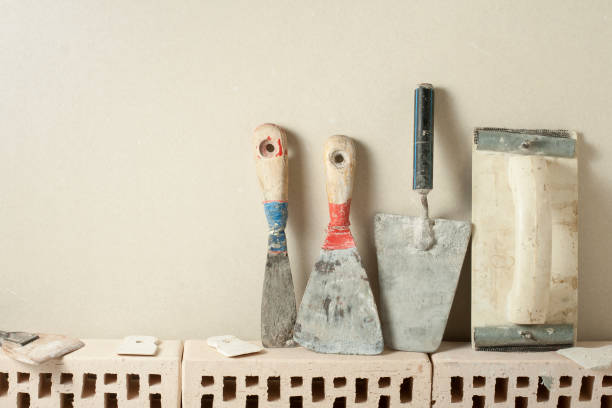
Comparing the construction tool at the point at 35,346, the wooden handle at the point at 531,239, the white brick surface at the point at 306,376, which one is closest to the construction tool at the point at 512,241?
the wooden handle at the point at 531,239

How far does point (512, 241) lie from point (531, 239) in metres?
0.07

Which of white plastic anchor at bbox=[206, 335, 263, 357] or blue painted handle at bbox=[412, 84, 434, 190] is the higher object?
blue painted handle at bbox=[412, 84, 434, 190]

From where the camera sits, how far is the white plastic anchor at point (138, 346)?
850 millimetres

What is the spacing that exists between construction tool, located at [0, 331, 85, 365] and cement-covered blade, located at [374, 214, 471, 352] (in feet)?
1.68

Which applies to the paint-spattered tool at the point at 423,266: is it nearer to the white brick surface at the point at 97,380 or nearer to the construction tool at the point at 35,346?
the white brick surface at the point at 97,380

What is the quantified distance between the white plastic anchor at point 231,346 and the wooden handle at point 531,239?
0.43 metres

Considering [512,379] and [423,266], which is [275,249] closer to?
[423,266]

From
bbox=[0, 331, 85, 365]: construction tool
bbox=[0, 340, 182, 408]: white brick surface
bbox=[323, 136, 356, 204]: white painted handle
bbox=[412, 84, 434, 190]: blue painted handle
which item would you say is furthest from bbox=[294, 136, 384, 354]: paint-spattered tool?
bbox=[0, 331, 85, 365]: construction tool

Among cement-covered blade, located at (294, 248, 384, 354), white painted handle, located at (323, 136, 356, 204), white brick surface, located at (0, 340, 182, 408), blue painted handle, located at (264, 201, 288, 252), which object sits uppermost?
white painted handle, located at (323, 136, 356, 204)

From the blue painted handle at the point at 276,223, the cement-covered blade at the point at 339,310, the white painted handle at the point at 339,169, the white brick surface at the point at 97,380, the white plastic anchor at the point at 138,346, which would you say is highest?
the white painted handle at the point at 339,169

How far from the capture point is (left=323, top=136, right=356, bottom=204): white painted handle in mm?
898

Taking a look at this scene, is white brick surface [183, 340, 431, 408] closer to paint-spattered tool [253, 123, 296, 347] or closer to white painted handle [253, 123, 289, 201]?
paint-spattered tool [253, 123, 296, 347]

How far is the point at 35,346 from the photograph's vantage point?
85 cm

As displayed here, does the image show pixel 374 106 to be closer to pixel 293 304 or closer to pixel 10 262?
pixel 293 304
